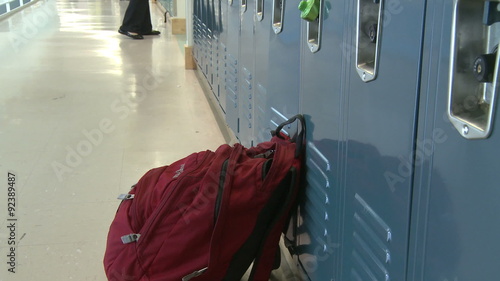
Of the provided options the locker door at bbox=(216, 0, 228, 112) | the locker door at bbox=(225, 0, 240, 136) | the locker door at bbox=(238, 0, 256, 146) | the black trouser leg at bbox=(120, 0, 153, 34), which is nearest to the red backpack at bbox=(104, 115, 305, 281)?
the locker door at bbox=(238, 0, 256, 146)

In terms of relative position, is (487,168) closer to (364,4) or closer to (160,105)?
(364,4)

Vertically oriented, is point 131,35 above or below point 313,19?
below

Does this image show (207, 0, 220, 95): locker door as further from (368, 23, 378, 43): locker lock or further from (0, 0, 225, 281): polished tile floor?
(368, 23, 378, 43): locker lock

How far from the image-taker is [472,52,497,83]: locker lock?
73 cm

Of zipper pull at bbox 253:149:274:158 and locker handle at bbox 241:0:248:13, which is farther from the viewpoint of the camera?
locker handle at bbox 241:0:248:13

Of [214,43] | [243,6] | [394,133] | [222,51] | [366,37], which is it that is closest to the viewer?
[394,133]

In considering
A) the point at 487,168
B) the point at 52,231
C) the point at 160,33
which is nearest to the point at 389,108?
the point at 487,168

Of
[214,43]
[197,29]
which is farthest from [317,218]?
[197,29]

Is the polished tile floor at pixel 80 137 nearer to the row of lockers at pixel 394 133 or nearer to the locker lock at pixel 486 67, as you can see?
the row of lockers at pixel 394 133

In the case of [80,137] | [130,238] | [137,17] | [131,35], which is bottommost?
[80,137]

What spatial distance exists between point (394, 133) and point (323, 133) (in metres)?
0.42

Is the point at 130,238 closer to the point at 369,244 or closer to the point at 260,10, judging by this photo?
the point at 369,244

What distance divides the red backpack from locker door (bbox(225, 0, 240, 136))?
118cm

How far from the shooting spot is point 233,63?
2865 millimetres
